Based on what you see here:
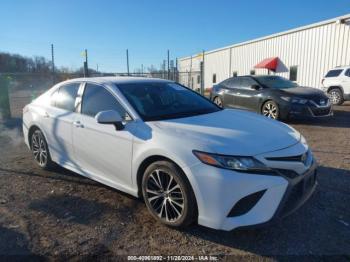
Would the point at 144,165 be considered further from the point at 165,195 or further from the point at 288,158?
the point at 288,158

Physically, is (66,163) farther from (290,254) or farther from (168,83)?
(290,254)

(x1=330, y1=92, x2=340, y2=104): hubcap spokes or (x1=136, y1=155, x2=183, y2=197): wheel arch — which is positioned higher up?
(x1=330, y1=92, x2=340, y2=104): hubcap spokes

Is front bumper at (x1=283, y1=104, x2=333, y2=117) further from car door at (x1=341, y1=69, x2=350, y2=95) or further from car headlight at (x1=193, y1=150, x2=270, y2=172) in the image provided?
car headlight at (x1=193, y1=150, x2=270, y2=172)

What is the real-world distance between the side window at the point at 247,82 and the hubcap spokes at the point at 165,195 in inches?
295

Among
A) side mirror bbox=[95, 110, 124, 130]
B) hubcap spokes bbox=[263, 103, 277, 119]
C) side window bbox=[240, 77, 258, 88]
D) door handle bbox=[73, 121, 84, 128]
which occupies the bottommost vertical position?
hubcap spokes bbox=[263, 103, 277, 119]

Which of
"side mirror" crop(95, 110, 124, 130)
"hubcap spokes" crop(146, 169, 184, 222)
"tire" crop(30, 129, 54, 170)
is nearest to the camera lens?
"hubcap spokes" crop(146, 169, 184, 222)

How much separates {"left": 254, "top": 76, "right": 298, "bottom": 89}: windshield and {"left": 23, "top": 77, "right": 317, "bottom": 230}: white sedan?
5896 millimetres

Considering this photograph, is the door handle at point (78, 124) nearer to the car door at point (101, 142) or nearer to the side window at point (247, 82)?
the car door at point (101, 142)

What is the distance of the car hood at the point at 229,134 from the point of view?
9.30ft

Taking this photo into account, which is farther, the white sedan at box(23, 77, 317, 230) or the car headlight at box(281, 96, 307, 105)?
the car headlight at box(281, 96, 307, 105)

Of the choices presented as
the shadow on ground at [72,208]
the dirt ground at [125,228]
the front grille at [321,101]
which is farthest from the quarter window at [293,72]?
the shadow on ground at [72,208]

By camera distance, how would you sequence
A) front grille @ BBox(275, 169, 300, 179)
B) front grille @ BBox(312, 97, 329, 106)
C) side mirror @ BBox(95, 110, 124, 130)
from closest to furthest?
1. front grille @ BBox(275, 169, 300, 179)
2. side mirror @ BBox(95, 110, 124, 130)
3. front grille @ BBox(312, 97, 329, 106)

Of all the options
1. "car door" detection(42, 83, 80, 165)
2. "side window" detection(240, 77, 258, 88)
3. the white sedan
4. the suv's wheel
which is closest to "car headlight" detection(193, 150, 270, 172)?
the white sedan

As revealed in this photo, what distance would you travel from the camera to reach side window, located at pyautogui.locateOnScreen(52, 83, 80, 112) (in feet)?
14.6
